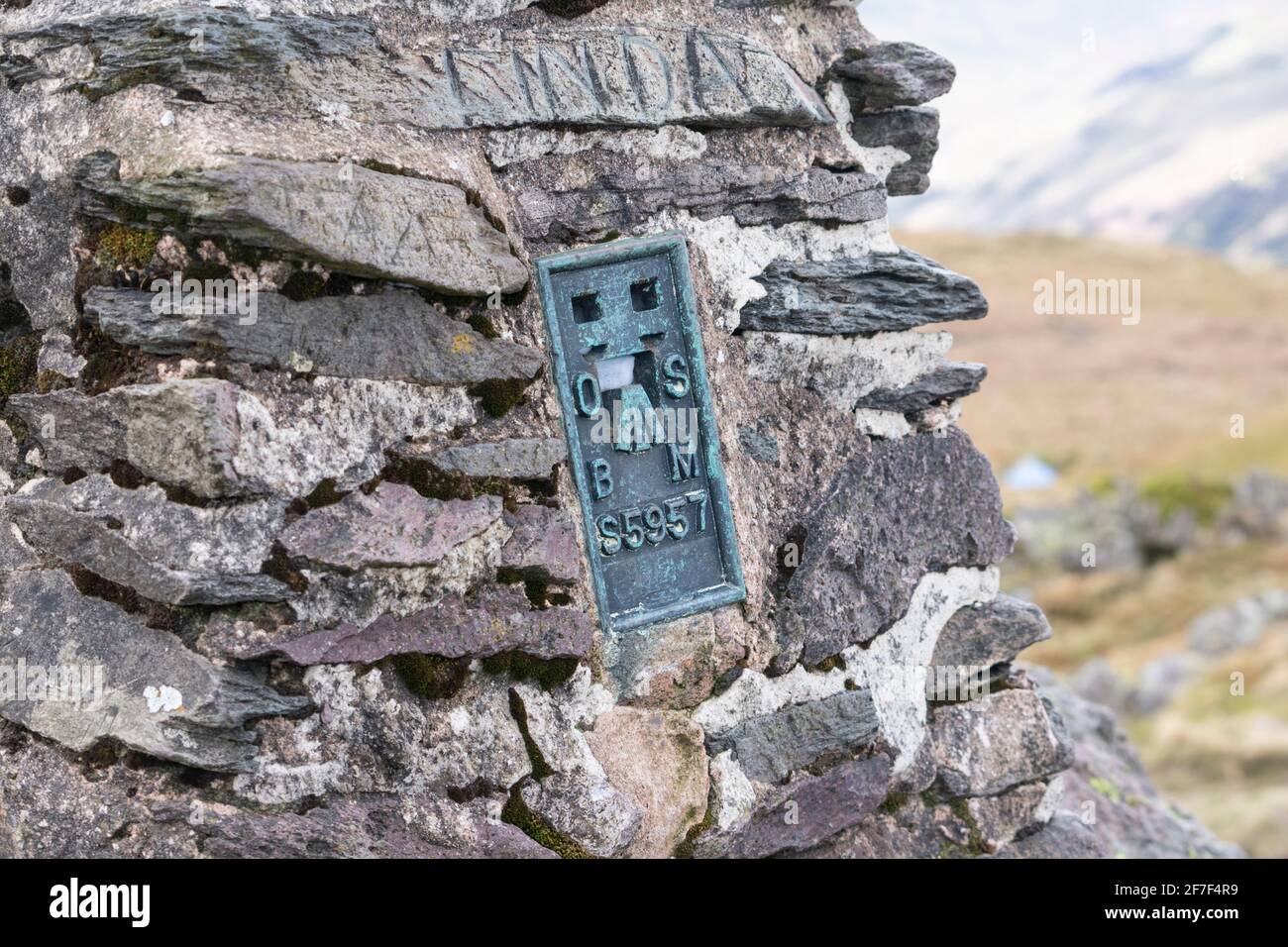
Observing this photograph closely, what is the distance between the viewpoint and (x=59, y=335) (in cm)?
304

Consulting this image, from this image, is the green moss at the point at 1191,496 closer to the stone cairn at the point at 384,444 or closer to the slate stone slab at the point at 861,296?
the slate stone slab at the point at 861,296

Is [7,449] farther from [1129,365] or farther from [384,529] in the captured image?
[1129,365]

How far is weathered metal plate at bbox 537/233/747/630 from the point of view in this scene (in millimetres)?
3357

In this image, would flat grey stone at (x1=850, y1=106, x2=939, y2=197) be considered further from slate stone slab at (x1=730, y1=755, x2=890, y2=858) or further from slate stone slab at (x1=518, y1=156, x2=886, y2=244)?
slate stone slab at (x1=730, y1=755, x2=890, y2=858)

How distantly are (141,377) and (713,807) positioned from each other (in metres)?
1.82

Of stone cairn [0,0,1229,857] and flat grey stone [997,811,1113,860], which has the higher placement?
stone cairn [0,0,1229,857]

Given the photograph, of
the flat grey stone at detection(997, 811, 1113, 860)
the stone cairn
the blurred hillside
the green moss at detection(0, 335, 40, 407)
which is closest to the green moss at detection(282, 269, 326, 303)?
the stone cairn

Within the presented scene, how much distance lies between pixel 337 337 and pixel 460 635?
755 mm

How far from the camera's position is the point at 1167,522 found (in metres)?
17.5

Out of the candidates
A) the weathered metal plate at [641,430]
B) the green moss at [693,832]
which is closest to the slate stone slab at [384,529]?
the weathered metal plate at [641,430]

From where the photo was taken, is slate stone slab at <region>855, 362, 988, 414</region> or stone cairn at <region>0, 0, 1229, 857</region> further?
slate stone slab at <region>855, 362, 988, 414</region>

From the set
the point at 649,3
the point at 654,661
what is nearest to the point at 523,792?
the point at 654,661

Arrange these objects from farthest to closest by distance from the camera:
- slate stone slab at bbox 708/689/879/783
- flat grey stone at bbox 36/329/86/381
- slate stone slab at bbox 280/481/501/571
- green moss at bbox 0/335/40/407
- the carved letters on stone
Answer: slate stone slab at bbox 708/689/879/783 → the carved letters on stone → green moss at bbox 0/335/40/407 → flat grey stone at bbox 36/329/86/381 → slate stone slab at bbox 280/481/501/571
